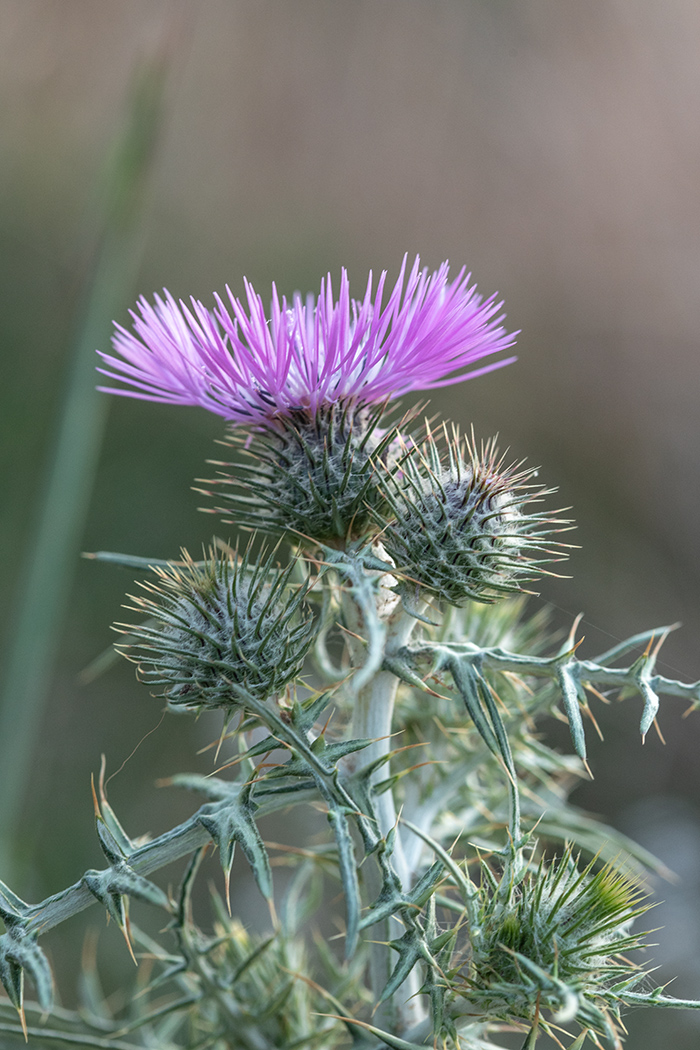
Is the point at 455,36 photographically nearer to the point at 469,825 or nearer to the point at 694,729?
the point at 694,729

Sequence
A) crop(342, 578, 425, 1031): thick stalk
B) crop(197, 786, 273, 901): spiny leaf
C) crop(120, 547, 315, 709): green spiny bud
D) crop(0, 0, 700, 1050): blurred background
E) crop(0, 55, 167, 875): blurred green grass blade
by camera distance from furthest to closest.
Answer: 1. crop(0, 0, 700, 1050): blurred background
2. crop(0, 55, 167, 875): blurred green grass blade
3. crop(342, 578, 425, 1031): thick stalk
4. crop(120, 547, 315, 709): green spiny bud
5. crop(197, 786, 273, 901): spiny leaf

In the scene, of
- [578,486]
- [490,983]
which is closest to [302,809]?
[578,486]

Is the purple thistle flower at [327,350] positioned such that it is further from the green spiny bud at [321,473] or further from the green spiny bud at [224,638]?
the green spiny bud at [224,638]

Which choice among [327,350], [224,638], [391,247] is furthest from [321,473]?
[391,247]

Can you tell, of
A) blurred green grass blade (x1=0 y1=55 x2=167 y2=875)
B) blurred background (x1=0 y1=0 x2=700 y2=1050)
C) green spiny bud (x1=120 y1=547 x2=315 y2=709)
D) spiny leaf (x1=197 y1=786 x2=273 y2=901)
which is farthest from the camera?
blurred background (x1=0 y1=0 x2=700 y2=1050)

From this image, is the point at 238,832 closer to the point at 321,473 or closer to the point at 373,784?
the point at 373,784

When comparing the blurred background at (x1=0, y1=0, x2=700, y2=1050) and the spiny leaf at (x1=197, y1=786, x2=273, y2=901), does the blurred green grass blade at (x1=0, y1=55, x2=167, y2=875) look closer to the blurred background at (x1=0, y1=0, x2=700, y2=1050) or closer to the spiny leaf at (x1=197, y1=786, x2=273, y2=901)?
the blurred background at (x1=0, y1=0, x2=700, y2=1050)

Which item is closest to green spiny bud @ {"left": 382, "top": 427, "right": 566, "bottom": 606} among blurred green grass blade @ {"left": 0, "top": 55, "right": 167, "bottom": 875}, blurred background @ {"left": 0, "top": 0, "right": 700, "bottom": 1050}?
blurred green grass blade @ {"left": 0, "top": 55, "right": 167, "bottom": 875}
